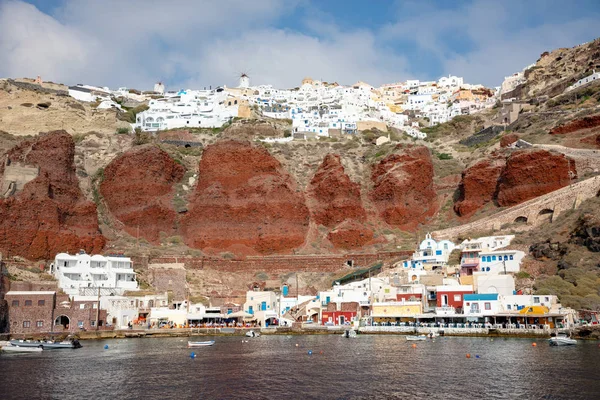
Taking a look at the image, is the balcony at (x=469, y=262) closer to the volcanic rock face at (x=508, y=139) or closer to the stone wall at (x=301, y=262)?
the stone wall at (x=301, y=262)

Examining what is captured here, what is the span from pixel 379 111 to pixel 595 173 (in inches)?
2284

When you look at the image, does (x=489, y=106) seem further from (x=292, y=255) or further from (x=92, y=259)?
(x=92, y=259)

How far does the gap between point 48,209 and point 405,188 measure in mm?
43162

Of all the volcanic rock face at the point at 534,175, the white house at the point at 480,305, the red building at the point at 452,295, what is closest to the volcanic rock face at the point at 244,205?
the red building at the point at 452,295

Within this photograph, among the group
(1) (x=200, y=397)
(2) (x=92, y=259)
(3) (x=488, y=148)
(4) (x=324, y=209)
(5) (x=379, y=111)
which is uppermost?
(5) (x=379, y=111)

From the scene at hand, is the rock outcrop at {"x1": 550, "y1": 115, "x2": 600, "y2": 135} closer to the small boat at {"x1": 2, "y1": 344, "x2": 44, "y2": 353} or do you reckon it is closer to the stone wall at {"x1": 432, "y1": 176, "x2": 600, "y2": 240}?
the stone wall at {"x1": 432, "y1": 176, "x2": 600, "y2": 240}

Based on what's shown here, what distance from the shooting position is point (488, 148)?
90750mm

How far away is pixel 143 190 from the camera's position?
3127 inches

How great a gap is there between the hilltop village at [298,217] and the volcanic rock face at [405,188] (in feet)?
0.72

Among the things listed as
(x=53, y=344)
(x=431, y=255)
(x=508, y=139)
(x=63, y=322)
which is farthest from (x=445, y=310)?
(x=508, y=139)

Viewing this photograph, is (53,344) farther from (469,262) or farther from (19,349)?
(469,262)

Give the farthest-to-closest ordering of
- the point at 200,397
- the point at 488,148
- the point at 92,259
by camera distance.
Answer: the point at 488,148, the point at 92,259, the point at 200,397

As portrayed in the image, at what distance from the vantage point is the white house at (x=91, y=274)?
197ft

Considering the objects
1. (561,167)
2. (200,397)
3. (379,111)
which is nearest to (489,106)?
(379,111)
